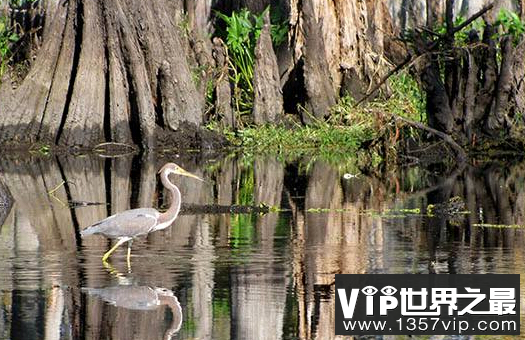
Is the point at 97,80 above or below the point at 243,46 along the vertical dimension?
below

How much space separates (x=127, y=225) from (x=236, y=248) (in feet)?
5.37

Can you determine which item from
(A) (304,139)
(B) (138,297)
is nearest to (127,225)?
(B) (138,297)

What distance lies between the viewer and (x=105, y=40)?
3114 centimetres

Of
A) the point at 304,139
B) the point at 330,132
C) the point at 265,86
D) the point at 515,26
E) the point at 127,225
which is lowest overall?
the point at 127,225

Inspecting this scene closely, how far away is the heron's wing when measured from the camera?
13.7 m

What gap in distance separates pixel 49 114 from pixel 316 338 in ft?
71.4

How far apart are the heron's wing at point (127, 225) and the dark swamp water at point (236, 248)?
0.31 meters

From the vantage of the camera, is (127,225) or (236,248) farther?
(236,248)

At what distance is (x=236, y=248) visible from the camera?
49.3 feet

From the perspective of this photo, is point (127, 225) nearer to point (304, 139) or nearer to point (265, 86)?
point (304, 139)

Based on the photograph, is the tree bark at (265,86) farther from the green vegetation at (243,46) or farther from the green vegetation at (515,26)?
the green vegetation at (515,26)

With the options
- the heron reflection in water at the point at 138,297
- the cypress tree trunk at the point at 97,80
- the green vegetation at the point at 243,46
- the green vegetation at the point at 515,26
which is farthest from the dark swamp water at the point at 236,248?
the green vegetation at the point at 243,46

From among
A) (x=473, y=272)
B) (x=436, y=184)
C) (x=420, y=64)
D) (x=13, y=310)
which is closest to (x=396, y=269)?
(x=473, y=272)

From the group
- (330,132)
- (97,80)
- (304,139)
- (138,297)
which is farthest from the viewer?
(330,132)
